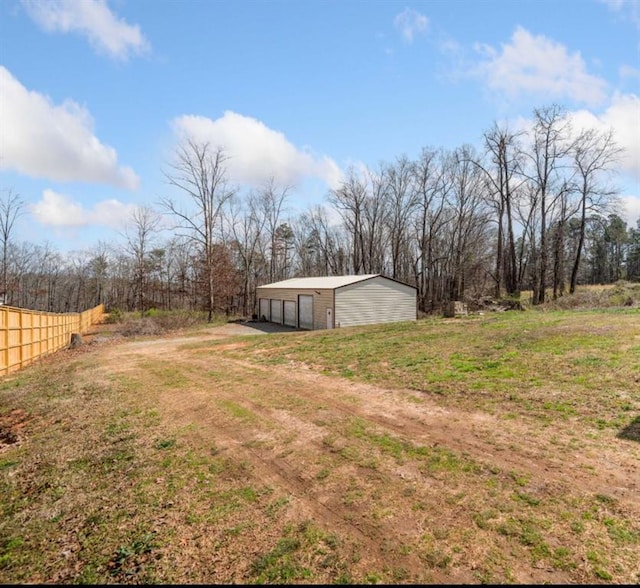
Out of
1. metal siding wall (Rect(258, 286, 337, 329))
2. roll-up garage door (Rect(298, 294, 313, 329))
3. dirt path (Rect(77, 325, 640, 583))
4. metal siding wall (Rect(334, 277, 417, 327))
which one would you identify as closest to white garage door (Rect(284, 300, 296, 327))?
metal siding wall (Rect(258, 286, 337, 329))

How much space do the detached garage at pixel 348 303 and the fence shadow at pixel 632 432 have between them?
15581 millimetres

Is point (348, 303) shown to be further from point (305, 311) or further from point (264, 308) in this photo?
point (264, 308)

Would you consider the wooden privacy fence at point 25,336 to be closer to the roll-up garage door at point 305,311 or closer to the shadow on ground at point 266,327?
the shadow on ground at point 266,327

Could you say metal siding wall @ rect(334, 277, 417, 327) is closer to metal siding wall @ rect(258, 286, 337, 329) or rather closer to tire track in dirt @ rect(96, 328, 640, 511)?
metal siding wall @ rect(258, 286, 337, 329)

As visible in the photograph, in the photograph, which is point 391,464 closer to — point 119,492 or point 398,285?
point 119,492

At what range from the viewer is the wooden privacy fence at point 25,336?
996 centimetres

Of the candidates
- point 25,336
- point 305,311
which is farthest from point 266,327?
point 25,336

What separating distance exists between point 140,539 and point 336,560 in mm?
1689

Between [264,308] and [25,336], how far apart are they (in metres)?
17.6

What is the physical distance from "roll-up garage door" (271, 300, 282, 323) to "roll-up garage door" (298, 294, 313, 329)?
9.49ft

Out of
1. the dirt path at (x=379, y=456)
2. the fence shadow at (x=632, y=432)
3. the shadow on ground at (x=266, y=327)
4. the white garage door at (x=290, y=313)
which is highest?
the white garage door at (x=290, y=313)

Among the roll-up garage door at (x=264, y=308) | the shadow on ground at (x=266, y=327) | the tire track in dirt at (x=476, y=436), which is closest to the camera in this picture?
the tire track in dirt at (x=476, y=436)

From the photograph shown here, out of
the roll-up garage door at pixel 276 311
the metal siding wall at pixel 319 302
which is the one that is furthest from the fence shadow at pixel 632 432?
the roll-up garage door at pixel 276 311

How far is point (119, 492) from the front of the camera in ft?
12.5
